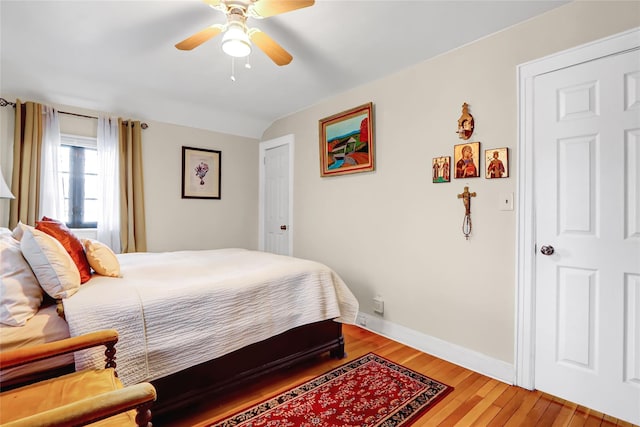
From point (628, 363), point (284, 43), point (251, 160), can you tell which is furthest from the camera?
point (251, 160)

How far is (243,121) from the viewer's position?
431 centimetres

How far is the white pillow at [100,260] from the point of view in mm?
1828

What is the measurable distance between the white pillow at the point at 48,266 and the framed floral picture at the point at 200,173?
2543 mm

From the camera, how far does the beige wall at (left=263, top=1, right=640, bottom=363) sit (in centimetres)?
215

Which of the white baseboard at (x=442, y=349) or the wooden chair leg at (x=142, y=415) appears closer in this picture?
the wooden chair leg at (x=142, y=415)

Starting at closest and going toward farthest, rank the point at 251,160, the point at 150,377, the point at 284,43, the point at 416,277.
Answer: the point at 150,377 → the point at 284,43 → the point at 416,277 → the point at 251,160

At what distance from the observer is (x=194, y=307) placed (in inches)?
67.2

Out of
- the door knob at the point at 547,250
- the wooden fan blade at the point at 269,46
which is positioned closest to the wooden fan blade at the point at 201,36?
the wooden fan blade at the point at 269,46

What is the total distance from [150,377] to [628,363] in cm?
258

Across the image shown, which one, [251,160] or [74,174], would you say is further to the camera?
[251,160]

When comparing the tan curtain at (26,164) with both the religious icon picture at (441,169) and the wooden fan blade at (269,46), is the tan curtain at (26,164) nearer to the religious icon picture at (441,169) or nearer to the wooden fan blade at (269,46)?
the wooden fan blade at (269,46)

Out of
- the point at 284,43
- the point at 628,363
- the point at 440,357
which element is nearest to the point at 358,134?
the point at 284,43

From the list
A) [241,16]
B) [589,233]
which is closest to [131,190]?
[241,16]

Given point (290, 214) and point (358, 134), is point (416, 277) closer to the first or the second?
point (358, 134)
